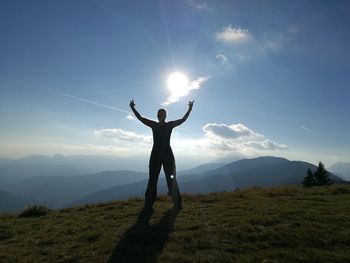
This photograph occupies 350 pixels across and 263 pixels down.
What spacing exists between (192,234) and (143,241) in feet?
4.51

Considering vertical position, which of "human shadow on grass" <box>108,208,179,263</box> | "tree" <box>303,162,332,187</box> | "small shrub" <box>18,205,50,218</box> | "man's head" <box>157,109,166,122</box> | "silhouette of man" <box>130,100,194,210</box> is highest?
"tree" <box>303,162,332,187</box>

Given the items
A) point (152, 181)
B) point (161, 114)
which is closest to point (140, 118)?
point (161, 114)

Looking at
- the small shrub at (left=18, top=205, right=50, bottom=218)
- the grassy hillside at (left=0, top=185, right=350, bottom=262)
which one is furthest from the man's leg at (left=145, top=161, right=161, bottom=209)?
the small shrub at (left=18, top=205, right=50, bottom=218)

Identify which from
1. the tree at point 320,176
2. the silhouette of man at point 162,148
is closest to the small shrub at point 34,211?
the silhouette of man at point 162,148

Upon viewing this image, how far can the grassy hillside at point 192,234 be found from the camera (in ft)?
27.4

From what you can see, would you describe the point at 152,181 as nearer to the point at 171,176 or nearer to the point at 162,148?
the point at 171,176

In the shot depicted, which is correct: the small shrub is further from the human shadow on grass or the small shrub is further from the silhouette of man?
the human shadow on grass

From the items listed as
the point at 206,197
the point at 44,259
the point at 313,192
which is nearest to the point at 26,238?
Result: the point at 44,259

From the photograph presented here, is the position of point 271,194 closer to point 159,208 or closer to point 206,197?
point 206,197

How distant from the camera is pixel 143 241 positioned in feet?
31.2

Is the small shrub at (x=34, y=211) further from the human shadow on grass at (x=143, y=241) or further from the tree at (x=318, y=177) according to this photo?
the tree at (x=318, y=177)

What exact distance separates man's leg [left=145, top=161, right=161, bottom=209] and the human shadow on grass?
164 cm

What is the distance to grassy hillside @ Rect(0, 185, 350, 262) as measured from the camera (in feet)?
27.4

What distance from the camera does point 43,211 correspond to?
1669 centimetres
